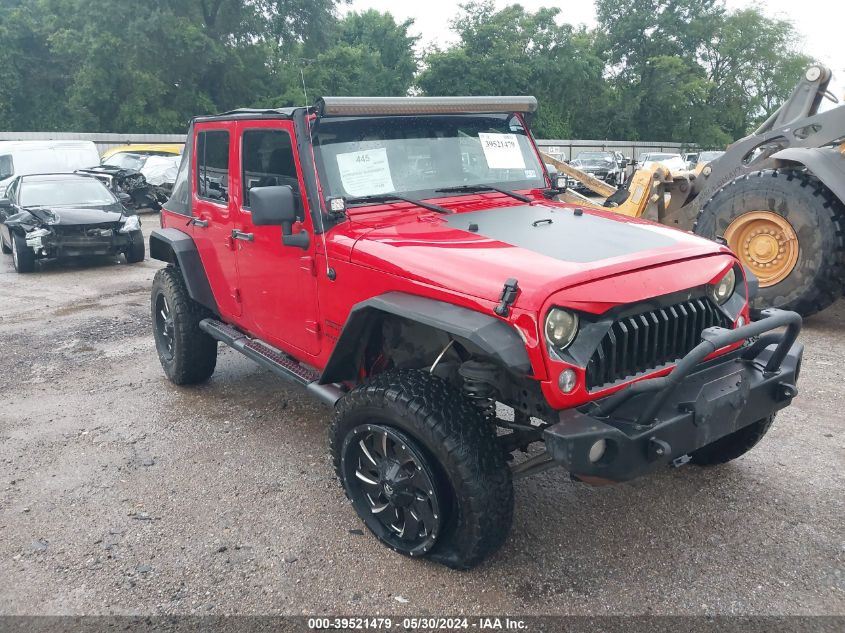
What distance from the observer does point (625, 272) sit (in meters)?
2.99

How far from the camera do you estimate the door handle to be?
437 cm

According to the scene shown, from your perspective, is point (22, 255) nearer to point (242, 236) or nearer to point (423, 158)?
point (242, 236)

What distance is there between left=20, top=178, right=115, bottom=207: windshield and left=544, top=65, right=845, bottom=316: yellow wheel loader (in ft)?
27.6

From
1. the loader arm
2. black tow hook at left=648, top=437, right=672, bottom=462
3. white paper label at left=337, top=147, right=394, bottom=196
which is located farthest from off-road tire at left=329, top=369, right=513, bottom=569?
the loader arm

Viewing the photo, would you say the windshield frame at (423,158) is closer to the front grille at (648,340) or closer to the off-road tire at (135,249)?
the front grille at (648,340)

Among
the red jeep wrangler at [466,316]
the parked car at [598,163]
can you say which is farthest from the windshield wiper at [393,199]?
the parked car at [598,163]

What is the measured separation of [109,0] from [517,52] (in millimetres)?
24482

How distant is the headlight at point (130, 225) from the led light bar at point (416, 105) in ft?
28.1

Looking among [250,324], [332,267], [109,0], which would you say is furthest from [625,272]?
[109,0]

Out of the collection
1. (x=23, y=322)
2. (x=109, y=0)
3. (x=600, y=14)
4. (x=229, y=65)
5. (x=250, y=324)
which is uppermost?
(x=600, y=14)

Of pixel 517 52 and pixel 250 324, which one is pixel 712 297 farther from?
pixel 517 52

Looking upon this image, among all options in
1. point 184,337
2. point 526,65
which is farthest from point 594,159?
point 184,337

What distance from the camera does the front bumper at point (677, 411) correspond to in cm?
267

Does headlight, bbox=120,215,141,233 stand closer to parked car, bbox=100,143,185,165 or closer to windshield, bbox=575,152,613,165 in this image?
parked car, bbox=100,143,185,165
